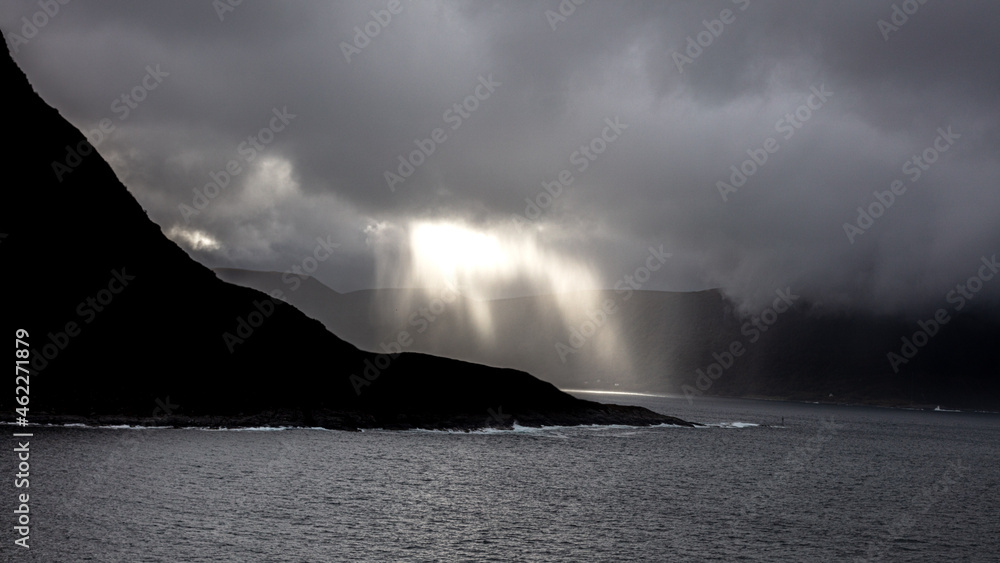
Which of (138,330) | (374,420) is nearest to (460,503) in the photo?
(374,420)

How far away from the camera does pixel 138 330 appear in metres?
102

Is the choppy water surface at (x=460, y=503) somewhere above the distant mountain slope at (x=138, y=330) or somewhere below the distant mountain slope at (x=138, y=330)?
below

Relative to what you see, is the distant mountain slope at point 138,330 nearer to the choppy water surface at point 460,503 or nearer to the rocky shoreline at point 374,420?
the rocky shoreline at point 374,420

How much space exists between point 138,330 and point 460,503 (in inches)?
2759

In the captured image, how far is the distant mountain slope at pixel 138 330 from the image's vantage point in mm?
93938

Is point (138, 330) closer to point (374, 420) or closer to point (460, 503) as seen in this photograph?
point (374, 420)

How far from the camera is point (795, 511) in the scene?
54906 mm

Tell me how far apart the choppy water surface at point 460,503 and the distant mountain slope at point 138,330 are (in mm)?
12097

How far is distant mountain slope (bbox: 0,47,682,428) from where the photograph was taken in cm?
9394

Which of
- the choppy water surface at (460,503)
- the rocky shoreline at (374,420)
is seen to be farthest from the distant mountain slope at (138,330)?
the choppy water surface at (460,503)

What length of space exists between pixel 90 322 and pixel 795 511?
9024cm

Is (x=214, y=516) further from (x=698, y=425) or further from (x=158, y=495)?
(x=698, y=425)

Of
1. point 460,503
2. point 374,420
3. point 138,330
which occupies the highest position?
point 138,330

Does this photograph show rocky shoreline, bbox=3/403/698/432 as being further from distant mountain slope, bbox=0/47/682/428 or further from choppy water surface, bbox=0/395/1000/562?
choppy water surface, bbox=0/395/1000/562
